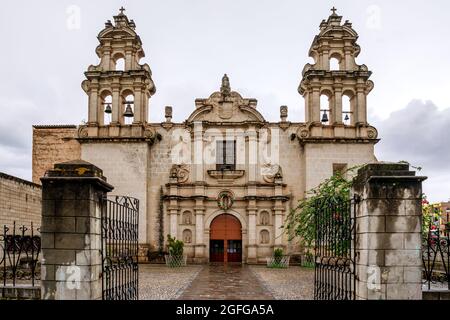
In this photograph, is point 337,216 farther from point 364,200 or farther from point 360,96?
point 360,96

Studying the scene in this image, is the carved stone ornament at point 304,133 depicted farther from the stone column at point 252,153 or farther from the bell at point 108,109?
the bell at point 108,109

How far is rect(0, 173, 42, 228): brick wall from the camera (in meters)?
18.9

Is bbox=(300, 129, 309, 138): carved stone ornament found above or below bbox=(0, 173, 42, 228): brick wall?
above

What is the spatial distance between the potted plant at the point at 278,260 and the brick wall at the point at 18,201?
36.2ft

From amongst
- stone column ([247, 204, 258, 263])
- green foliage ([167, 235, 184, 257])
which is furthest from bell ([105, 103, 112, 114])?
stone column ([247, 204, 258, 263])

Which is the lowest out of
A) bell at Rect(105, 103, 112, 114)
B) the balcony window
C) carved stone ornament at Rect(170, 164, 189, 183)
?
carved stone ornament at Rect(170, 164, 189, 183)

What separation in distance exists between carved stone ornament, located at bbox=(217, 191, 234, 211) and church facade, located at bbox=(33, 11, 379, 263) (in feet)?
0.18

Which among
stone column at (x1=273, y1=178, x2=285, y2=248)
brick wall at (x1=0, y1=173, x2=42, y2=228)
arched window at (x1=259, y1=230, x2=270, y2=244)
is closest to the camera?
brick wall at (x1=0, y1=173, x2=42, y2=228)

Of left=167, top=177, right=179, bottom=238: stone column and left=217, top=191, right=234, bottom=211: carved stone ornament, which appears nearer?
left=167, top=177, right=179, bottom=238: stone column

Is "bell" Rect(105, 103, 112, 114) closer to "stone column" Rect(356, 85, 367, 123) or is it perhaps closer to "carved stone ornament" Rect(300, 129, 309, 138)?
"carved stone ornament" Rect(300, 129, 309, 138)

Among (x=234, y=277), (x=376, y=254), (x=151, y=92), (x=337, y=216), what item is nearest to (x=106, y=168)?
(x=151, y=92)

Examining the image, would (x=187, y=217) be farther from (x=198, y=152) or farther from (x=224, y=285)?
(x=224, y=285)

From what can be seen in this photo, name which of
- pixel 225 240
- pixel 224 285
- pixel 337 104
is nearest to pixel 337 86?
pixel 337 104

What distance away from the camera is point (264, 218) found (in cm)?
2612
